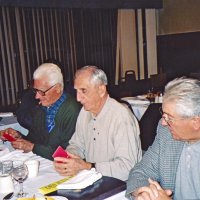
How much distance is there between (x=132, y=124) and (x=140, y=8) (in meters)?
6.60

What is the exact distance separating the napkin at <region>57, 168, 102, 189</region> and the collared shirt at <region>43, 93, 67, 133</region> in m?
1.11

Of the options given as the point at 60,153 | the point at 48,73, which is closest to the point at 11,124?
the point at 48,73

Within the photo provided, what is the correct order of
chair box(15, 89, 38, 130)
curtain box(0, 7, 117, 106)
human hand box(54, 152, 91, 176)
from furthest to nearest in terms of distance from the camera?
curtain box(0, 7, 117, 106) → chair box(15, 89, 38, 130) → human hand box(54, 152, 91, 176)

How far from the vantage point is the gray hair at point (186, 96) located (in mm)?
1585

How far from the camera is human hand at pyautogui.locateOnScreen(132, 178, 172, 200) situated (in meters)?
1.57

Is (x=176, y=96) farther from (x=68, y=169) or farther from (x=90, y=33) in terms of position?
(x=90, y=33)

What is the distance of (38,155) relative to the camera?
2.50 meters

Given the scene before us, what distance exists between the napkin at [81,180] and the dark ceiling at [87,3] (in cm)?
508

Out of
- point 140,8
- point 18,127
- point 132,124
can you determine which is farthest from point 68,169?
point 140,8

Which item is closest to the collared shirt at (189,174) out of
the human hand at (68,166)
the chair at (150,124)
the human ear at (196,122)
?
the human ear at (196,122)

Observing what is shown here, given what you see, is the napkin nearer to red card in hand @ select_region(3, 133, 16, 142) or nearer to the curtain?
red card in hand @ select_region(3, 133, 16, 142)

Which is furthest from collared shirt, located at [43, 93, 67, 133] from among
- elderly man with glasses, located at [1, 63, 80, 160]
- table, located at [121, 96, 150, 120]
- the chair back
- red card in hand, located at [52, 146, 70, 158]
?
the chair back

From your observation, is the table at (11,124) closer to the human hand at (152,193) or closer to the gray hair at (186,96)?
the human hand at (152,193)

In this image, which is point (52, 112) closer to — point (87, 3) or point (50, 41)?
point (50, 41)
